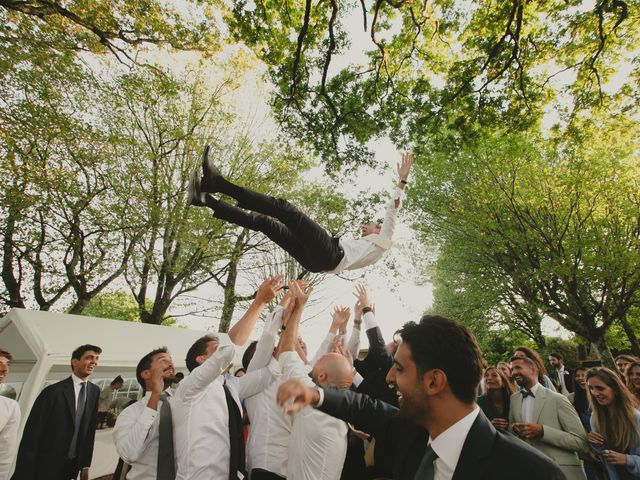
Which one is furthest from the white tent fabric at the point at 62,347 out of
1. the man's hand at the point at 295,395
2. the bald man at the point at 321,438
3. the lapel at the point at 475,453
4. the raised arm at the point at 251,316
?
the lapel at the point at 475,453

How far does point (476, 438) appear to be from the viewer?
1.47m

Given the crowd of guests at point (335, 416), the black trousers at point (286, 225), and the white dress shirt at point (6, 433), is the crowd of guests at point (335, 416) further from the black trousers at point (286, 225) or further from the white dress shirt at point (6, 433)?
the black trousers at point (286, 225)

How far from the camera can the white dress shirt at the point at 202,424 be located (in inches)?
98.9

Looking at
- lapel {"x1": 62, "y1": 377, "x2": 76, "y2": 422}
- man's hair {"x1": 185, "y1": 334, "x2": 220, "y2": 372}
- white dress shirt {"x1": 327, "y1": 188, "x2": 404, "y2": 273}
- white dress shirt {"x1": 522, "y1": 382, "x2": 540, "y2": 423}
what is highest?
white dress shirt {"x1": 327, "y1": 188, "x2": 404, "y2": 273}

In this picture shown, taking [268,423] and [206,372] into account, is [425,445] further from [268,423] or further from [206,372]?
[268,423]

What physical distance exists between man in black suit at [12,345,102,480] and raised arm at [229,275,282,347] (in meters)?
2.92

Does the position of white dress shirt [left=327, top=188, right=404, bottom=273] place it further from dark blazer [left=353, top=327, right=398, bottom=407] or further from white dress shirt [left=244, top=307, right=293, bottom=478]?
white dress shirt [left=244, top=307, right=293, bottom=478]

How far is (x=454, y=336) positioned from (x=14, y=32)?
1331cm

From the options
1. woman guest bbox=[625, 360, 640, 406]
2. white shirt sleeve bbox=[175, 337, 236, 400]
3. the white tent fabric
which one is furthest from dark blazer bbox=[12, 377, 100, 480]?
woman guest bbox=[625, 360, 640, 406]

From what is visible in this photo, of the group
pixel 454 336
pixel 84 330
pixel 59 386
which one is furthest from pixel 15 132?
pixel 454 336

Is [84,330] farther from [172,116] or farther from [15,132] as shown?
[172,116]

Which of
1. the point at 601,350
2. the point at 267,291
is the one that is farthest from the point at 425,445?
the point at 601,350

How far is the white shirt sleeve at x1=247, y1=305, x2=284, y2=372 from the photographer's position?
339 centimetres

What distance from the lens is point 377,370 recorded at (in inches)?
156
